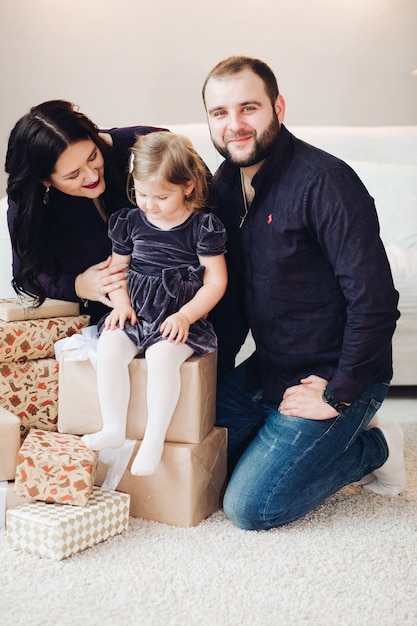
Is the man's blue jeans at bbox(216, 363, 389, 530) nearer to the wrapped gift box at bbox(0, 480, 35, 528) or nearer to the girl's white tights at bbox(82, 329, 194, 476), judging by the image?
the girl's white tights at bbox(82, 329, 194, 476)

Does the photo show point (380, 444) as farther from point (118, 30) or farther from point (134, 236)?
point (118, 30)

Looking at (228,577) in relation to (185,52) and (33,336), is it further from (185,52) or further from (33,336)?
(185,52)

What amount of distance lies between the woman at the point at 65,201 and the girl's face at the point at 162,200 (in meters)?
0.17

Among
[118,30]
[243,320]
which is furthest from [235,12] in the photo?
[243,320]

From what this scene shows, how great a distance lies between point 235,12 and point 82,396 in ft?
8.85

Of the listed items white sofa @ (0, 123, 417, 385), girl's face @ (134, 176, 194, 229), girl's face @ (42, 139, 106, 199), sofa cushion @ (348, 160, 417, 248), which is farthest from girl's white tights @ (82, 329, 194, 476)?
sofa cushion @ (348, 160, 417, 248)

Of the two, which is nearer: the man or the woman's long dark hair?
the man

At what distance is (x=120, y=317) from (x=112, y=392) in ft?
0.65

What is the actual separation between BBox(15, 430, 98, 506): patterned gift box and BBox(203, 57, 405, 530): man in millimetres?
362

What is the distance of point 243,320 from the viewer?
2182mm

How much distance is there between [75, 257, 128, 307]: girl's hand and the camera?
2039mm

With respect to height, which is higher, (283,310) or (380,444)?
(283,310)

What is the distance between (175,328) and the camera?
187cm

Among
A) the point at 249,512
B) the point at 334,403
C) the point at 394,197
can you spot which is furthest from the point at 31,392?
the point at 394,197
